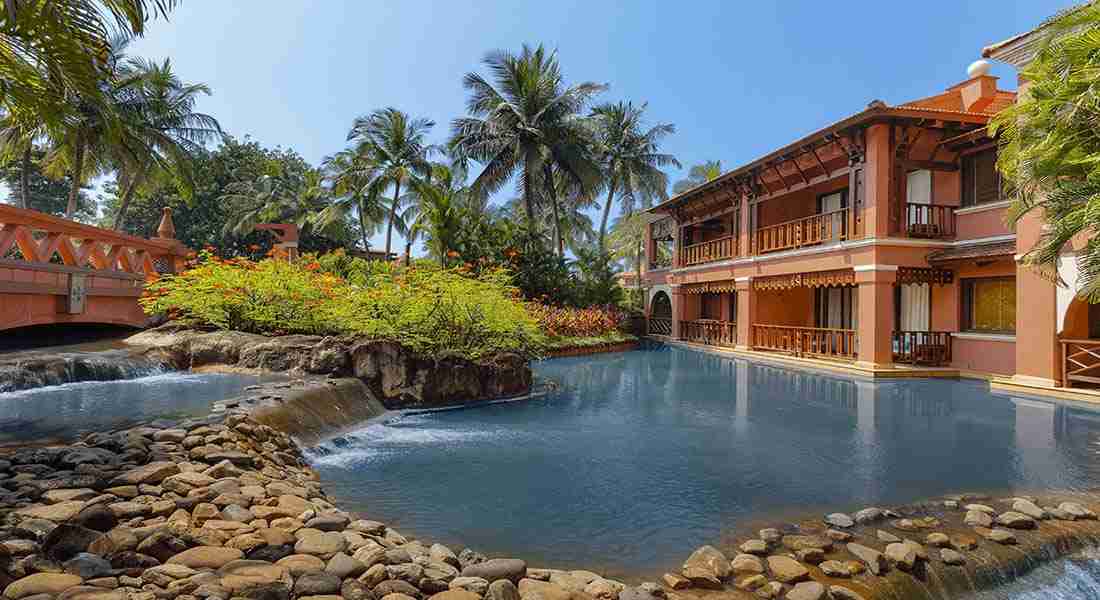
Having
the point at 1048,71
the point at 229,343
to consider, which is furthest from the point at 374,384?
the point at 1048,71

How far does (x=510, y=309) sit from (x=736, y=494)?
6.52m

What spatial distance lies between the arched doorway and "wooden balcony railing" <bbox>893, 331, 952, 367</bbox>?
11720 mm

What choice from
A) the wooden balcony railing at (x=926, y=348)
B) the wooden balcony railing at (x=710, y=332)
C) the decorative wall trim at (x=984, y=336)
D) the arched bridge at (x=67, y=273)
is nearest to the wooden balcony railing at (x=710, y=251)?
the wooden balcony railing at (x=710, y=332)

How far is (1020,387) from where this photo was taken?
38.8 feet

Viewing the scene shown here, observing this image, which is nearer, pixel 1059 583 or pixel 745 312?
pixel 1059 583

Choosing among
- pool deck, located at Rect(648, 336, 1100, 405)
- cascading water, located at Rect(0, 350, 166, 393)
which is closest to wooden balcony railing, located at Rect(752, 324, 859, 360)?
pool deck, located at Rect(648, 336, 1100, 405)

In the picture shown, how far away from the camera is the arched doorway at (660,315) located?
2684cm

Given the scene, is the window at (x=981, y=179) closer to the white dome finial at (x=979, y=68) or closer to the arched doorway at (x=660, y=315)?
the white dome finial at (x=979, y=68)

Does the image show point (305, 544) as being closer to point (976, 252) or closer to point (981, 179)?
point (976, 252)

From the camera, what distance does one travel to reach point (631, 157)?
30.8 m

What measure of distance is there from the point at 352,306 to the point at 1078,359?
1366cm

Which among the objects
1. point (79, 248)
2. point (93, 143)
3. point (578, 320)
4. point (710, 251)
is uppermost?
point (93, 143)

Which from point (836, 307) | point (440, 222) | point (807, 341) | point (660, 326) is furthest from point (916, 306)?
point (440, 222)

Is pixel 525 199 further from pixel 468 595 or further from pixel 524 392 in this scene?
pixel 468 595
